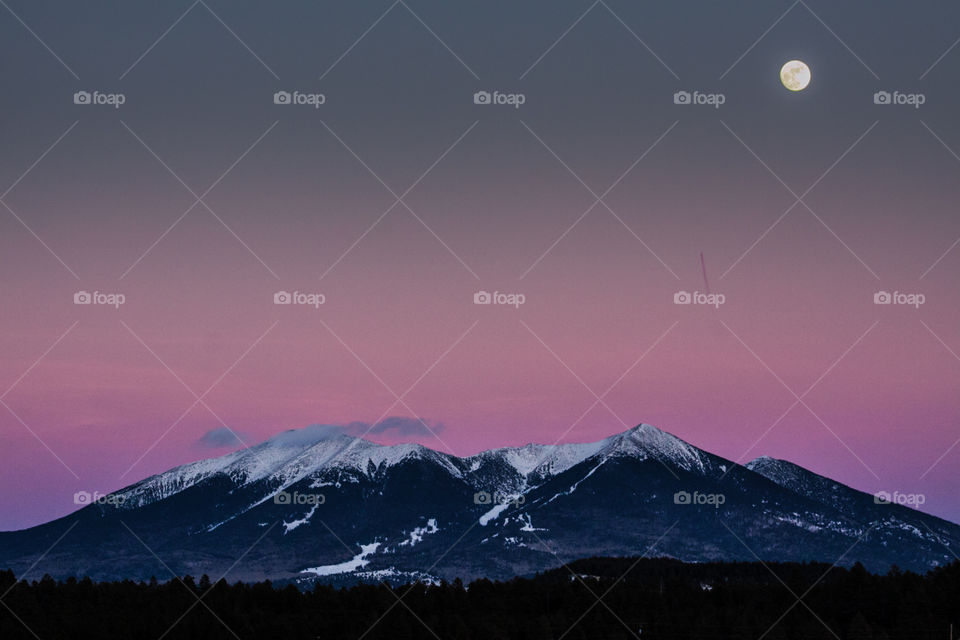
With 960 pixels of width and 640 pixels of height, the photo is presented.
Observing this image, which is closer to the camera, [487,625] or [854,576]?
[487,625]

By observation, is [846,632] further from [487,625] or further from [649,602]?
[487,625]

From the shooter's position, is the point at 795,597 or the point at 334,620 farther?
the point at 795,597

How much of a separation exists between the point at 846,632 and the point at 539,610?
46817 millimetres

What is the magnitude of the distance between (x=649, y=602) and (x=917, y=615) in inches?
1436

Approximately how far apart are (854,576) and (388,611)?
6962cm

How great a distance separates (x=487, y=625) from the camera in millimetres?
167375

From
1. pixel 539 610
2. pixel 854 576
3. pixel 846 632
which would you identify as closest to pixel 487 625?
pixel 539 610

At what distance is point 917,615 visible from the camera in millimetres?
168625

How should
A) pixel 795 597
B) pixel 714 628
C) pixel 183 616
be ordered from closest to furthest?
1. pixel 714 628
2. pixel 183 616
3. pixel 795 597

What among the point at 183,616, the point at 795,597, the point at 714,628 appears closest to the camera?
the point at 714,628

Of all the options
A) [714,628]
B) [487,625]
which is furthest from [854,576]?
[487,625]

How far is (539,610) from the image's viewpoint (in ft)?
651

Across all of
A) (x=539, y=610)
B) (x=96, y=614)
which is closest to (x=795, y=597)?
(x=539, y=610)

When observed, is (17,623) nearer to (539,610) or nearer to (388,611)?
(388,611)
